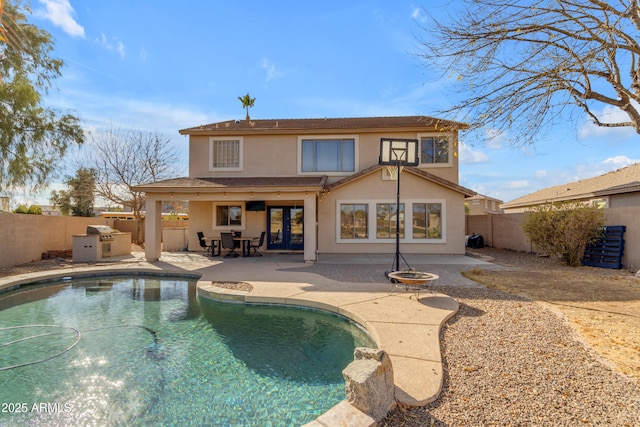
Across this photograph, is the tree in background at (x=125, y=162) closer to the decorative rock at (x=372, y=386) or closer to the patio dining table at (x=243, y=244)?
the patio dining table at (x=243, y=244)

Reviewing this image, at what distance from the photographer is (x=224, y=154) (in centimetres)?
1581

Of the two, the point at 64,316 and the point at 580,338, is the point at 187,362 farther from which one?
the point at 580,338

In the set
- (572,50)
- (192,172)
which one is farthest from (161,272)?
(572,50)

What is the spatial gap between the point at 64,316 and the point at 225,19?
29.5 ft

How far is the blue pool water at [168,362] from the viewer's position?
3.55 meters

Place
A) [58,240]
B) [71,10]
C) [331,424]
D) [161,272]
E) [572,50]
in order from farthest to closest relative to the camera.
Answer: [58,240], [161,272], [71,10], [572,50], [331,424]

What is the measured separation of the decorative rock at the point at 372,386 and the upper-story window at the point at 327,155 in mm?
12671

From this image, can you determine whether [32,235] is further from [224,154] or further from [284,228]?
[284,228]

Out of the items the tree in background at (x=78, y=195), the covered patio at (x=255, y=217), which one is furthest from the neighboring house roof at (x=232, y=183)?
the tree in background at (x=78, y=195)

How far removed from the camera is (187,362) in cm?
468

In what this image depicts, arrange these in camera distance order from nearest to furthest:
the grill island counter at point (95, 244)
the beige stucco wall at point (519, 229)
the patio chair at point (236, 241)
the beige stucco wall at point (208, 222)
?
the beige stucco wall at point (519, 229) → the grill island counter at point (95, 244) → the patio chair at point (236, 241) → the beige stucco wall at point (208, 222)

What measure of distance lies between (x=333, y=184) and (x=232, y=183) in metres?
4.53

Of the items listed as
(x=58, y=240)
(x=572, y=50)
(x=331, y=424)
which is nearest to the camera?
(x=331, y=424)

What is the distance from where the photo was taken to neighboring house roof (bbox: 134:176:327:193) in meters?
12.4
